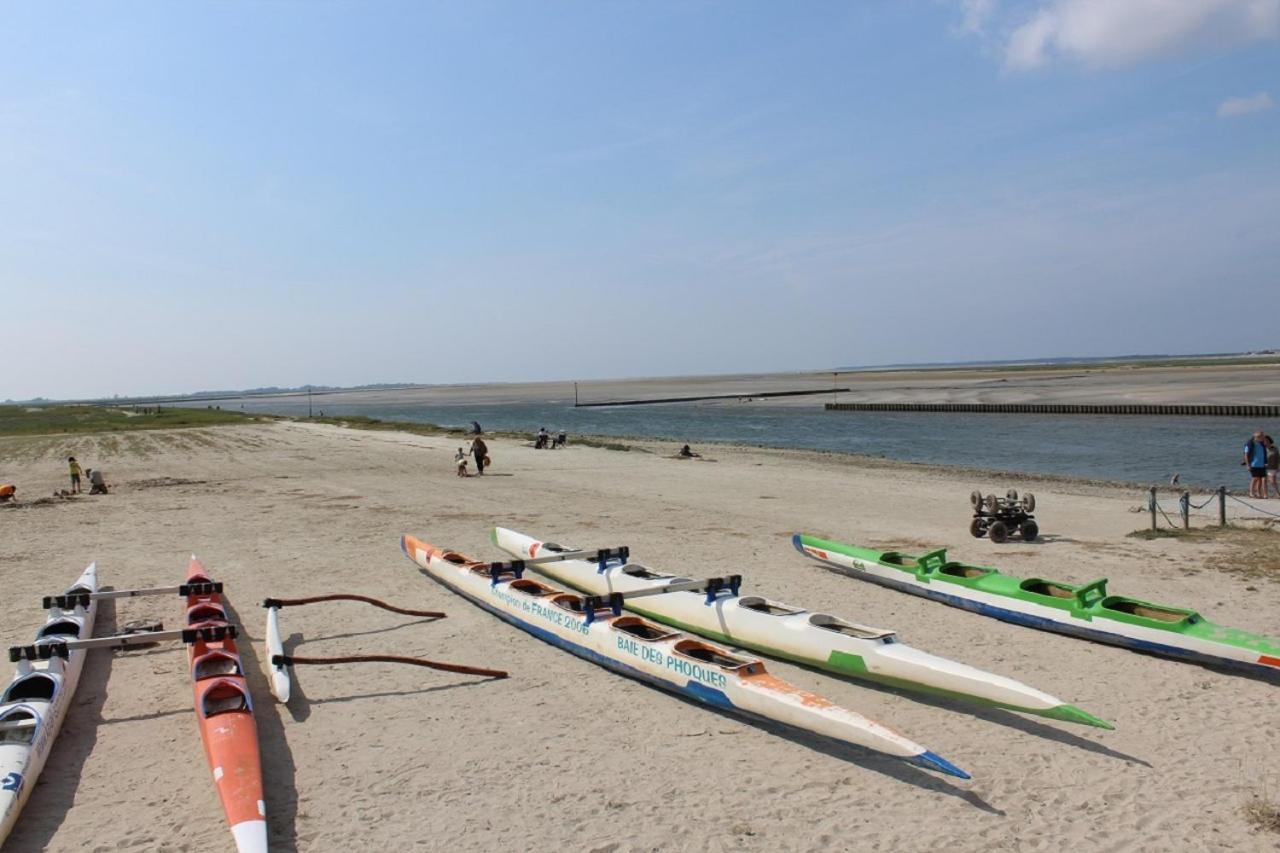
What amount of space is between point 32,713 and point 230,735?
179 cm

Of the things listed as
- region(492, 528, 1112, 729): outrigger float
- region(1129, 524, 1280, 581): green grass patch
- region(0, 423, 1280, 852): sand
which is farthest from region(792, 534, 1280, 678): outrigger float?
region(1129, 524, 1280, 581): green grass patch

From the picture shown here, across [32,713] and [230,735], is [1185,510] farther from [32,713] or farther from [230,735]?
[32,713]

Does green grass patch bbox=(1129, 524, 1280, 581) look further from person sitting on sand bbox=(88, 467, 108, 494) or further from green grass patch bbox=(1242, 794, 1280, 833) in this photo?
person sitting on sand bbox=(88, 467, 108, 494)

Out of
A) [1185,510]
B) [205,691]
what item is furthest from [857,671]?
[1185,510]

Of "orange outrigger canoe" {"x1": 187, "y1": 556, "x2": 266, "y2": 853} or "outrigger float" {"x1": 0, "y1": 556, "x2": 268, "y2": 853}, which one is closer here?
"orange outrigger canoe" {"x1": 187, "y1": 556, "x2": 266, "y2": 853}

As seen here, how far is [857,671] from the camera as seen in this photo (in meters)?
8.42

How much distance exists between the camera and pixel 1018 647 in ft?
31.7

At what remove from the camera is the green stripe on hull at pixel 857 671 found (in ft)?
22.7

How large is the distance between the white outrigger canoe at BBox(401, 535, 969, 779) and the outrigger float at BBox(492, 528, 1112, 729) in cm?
60

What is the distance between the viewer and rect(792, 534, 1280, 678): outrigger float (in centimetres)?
849

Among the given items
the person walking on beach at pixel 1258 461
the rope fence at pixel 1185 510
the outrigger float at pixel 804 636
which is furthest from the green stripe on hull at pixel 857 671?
the person walking on beach at pixel 1258 461

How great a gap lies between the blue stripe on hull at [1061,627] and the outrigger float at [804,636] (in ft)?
5.71

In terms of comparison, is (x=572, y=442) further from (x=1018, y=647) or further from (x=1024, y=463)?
(x=1018, y=647)

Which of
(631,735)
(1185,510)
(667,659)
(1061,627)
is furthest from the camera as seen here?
(1185,510)
